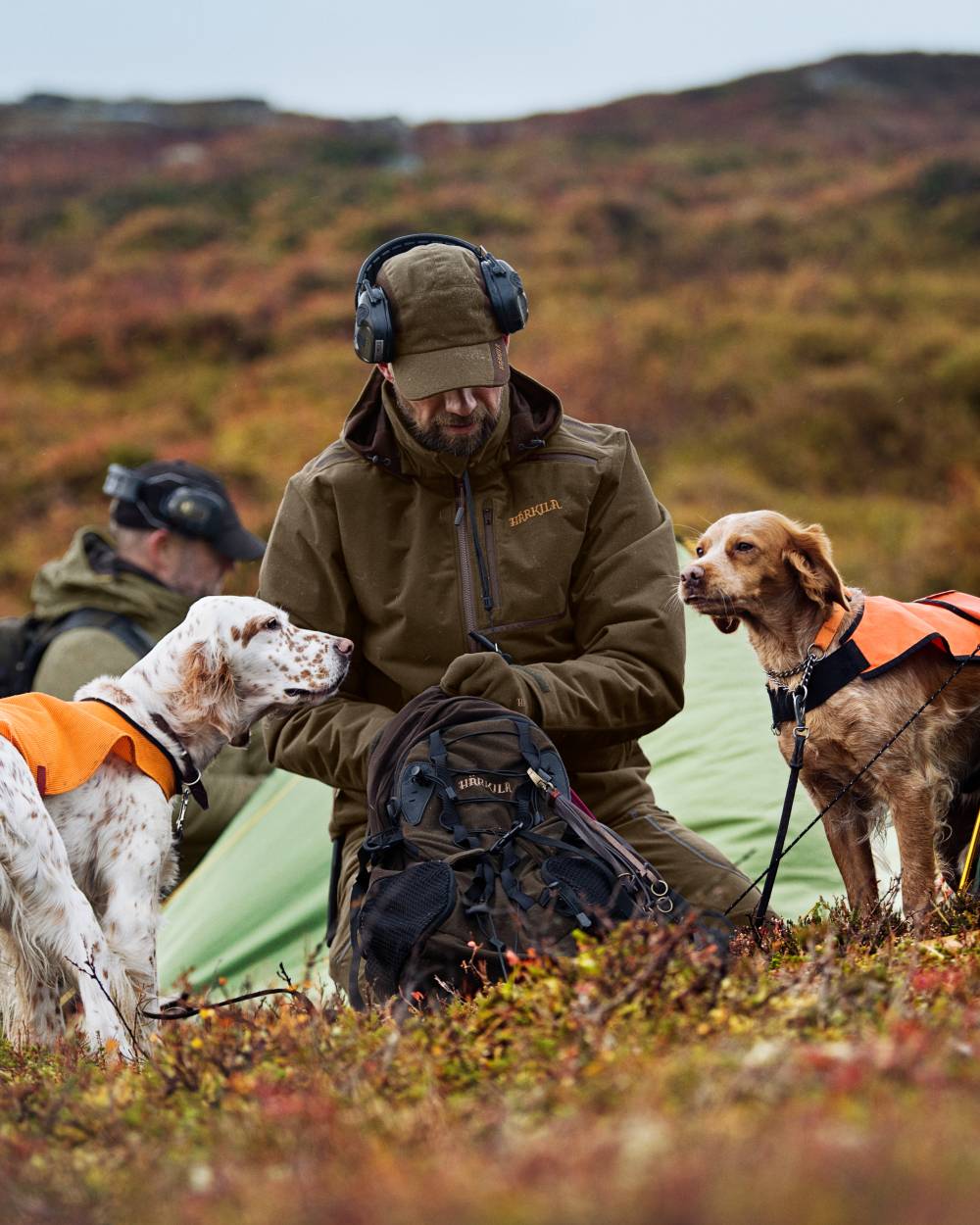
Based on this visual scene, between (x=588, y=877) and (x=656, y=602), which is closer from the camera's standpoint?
(x=588, y=877)

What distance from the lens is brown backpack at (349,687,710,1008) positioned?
10.5 ft

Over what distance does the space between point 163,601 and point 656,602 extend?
2.88 meters

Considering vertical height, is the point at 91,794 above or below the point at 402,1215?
below

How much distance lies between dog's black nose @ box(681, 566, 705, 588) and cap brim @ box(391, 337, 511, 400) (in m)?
0.76

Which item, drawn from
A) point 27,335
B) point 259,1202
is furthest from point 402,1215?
point 27,335

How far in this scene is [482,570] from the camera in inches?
160

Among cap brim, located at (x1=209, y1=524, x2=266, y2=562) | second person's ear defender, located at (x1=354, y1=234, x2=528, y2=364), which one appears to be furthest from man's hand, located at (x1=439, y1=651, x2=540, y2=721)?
cap brim, located at (x1=209, y1=524, x2=266, y2=562)

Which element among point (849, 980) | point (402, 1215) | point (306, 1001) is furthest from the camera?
point (306, 1001)

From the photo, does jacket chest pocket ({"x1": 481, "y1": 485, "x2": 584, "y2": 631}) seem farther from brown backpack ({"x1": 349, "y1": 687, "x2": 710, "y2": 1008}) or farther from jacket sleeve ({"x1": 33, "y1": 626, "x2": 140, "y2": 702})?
jacket sleeve ({"x1": 33, "y1": 626, "x2": 140, "y2": 702})

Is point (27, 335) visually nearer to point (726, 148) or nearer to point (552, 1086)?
point (726, 148)

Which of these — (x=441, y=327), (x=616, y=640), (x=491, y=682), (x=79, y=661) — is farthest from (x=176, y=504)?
(x=491, y=682)

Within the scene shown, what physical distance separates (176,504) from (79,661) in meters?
0.96

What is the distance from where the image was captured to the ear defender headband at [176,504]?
641 centimetres

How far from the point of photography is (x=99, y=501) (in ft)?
67.5
